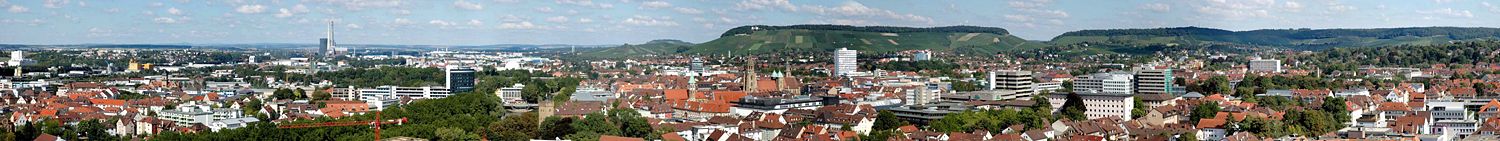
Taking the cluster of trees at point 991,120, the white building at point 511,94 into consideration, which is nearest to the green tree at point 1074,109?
the cluster of trees at point 991,120

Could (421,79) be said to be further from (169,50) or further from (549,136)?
(169,50)

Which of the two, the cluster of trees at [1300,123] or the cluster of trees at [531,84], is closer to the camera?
the cluster of trees at [1300,123]

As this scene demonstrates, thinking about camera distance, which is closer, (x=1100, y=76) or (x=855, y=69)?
(x=1100, y=76)

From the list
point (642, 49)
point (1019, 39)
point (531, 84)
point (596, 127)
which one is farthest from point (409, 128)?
point (1019, 39)

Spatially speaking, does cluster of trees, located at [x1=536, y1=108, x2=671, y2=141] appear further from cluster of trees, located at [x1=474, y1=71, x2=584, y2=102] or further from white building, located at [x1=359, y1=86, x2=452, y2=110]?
white building, located at [x1=359, y1=86, x2=452, y2=110]

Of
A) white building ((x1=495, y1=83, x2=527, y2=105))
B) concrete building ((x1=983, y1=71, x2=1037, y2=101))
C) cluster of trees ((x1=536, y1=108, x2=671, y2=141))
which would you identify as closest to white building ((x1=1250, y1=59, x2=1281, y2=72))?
concrete building ((x1=983, y1=71, x2=1037, y2=101))

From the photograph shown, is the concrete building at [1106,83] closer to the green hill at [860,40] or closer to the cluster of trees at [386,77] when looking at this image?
the cluster of trees at [386,77]

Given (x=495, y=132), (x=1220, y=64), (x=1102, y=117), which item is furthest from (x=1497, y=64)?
(x=495, y=132)
